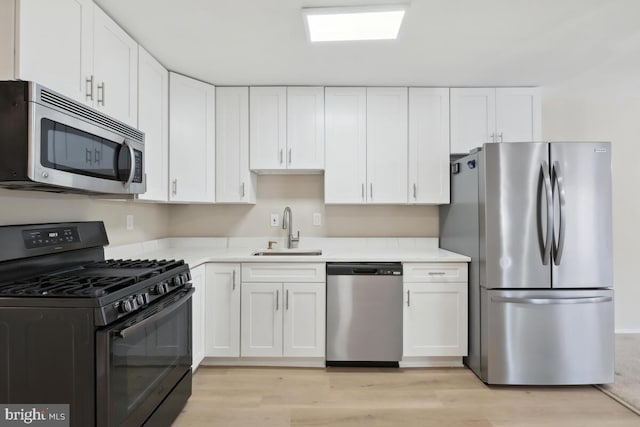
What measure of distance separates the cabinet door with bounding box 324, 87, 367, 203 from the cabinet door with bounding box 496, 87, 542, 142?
3.87 ft

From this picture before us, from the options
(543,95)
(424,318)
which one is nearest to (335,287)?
(424,318)

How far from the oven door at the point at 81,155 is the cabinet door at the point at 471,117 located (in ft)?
8.15

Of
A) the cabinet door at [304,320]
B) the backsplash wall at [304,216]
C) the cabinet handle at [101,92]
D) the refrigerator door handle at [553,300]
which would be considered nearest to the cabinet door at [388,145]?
the backsplash wall at [304,216]

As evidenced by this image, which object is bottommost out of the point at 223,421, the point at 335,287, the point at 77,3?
the point at 223,421

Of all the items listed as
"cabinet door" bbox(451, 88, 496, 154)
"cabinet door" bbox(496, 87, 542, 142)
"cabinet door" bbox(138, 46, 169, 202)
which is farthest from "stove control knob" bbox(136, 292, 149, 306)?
"cabinet door" bbox(496, 87, 542, 142)

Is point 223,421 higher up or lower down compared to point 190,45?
lower down

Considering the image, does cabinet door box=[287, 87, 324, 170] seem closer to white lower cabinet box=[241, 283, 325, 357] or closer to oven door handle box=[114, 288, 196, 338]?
white lower cabinet box=[241, 283, 325, 357]

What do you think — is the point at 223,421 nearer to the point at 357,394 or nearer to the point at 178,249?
the point at 357,394

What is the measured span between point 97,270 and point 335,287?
156 centimetres

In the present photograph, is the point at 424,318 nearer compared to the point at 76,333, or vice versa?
the point at 76,333

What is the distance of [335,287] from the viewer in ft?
8.87

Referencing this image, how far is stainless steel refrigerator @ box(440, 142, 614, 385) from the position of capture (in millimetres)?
2408

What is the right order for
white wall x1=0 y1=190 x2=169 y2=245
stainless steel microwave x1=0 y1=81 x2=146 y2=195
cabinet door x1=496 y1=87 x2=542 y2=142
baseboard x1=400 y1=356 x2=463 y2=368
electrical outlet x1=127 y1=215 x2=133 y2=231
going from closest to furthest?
stainless steel microwave x1=0 y1=81 x2=146 y2=195 → white wall x1=0 y1=190 x2=169 y2=245 → electrical outlet x1=127 y1=215 x2=133 y2=231 → baseboard x1=400 y1=356 x2=463 y2=368 → cabinet door x1=496 y1=87 x2=542 y2=142

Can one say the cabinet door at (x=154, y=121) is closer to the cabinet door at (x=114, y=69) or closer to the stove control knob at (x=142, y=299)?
the cabinet door at (x=114, y=69)
